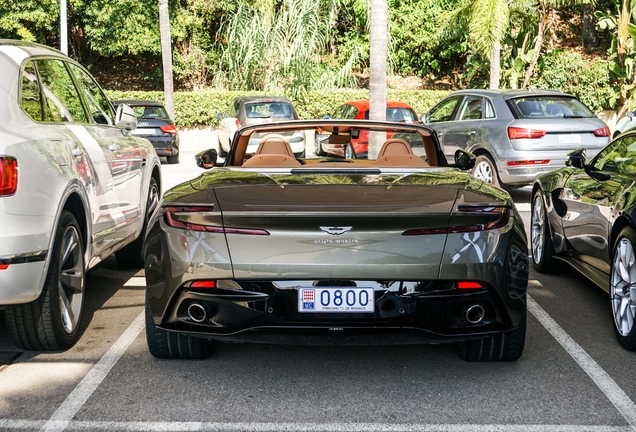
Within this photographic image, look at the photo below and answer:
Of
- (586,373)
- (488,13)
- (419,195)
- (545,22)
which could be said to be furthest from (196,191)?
(545,22)

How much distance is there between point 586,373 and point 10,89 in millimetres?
3542

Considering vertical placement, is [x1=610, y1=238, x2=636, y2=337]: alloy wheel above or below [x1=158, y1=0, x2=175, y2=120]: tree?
below

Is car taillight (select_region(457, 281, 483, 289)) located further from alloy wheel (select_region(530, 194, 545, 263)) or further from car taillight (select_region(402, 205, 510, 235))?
alloy wheel (select_region(530, 194, 545, 263))

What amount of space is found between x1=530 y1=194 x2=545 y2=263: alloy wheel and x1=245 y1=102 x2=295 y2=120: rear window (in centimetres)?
1218

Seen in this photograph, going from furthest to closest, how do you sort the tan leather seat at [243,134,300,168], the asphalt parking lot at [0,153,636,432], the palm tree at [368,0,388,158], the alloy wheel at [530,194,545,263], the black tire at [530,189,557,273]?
the palm tree at [368,0,388,158]
the alloy wheel at [530,194,545,263]
the black tire at [530,189,557,273]
the tan leather seat at [243,134,300,168]
the asphalt parking lot at [0,153,636,432]

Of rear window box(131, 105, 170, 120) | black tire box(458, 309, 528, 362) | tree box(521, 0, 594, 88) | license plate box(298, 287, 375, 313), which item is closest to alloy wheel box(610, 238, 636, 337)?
black tire box(458, 309, 528, 362)

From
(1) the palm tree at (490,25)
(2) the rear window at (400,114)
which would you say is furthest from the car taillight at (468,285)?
(1) the palm tree at (490,25)

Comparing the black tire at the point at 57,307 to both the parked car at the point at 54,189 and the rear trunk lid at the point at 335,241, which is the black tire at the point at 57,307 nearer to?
the parked car at the point at 54,189

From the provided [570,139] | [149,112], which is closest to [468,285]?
[570,139]

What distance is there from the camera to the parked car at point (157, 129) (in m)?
20.3

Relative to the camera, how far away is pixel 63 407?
13.4ft

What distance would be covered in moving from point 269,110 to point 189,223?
51.8ft

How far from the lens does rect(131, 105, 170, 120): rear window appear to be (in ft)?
69.4

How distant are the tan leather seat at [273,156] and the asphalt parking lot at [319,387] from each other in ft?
3.83
